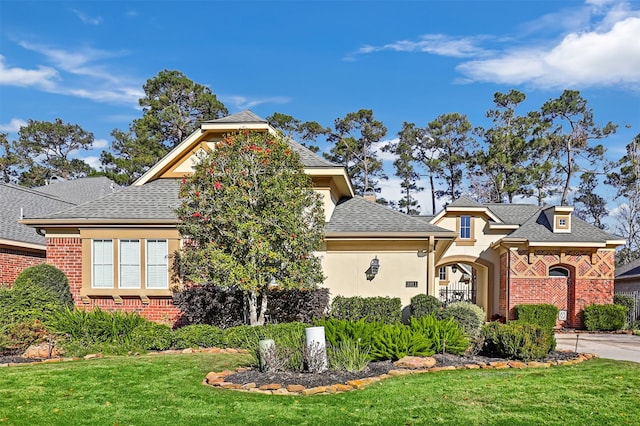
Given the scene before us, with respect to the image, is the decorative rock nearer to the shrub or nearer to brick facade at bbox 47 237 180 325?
brick facade at bbox 47 237 180 325

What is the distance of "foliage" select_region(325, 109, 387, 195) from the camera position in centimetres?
4338

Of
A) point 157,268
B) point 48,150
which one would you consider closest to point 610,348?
point 157,268

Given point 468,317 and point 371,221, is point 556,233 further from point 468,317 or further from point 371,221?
point 468,317

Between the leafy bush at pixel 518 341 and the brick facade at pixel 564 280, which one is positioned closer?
the leafy bush at pixel 518 341

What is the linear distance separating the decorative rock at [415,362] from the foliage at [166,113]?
3110cm

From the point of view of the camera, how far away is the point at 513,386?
7648mm

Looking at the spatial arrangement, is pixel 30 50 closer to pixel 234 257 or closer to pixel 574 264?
pixel 234 257

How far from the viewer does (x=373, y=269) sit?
14.0 meters

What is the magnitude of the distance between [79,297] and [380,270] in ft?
27.1

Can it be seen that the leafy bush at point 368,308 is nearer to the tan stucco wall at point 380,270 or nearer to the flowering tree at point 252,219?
the tan stucco wall at point 380,270

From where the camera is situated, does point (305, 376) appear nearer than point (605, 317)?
Yes

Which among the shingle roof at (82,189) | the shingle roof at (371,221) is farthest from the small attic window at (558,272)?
the shingle roof at (82,189)

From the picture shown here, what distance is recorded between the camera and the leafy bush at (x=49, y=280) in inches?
480

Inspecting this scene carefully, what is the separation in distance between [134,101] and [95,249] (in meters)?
29.1
